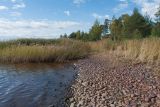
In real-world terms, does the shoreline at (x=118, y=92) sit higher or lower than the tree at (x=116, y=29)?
lower

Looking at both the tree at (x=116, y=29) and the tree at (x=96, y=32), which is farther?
the tree at (x=96, y=32)

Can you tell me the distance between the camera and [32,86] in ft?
30.5

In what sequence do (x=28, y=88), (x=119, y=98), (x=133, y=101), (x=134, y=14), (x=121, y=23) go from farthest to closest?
(x=121, y=23), (x=134, y=14), (x=28, y=88), (x=119, y=98), (x=133, y=101)

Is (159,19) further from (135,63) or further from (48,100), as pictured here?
(48,100)

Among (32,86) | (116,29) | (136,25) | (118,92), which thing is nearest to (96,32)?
(116,29)

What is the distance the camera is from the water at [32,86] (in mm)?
7290

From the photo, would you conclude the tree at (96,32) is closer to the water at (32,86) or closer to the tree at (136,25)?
the tree at (136,25)

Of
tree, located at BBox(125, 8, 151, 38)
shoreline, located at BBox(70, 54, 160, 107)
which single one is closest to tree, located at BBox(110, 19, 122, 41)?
tree, located at BBox(125, 8, 151, 38)

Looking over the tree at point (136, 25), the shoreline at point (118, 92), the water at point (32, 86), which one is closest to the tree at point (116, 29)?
the tree at point (136, 25)

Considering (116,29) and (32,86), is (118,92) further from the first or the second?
(116,29)

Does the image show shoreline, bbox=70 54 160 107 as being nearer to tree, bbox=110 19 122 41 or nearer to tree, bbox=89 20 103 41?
tree, bbox=110 19 122 41

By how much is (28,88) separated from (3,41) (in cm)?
1165

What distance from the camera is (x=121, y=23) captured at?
4538cm

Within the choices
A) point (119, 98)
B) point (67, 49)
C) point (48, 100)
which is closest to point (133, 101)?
point (119, 98)
